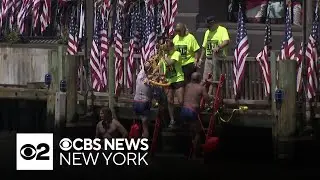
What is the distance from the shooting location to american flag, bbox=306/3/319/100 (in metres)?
17.9

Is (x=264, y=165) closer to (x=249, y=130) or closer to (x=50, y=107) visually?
(x=249, y=130)

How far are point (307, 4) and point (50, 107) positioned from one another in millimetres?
6111

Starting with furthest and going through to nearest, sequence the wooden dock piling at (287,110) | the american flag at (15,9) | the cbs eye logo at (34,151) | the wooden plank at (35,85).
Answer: the american flag at (15,9) → the wooden plank at (35,85) → the wooden dock piling at (287,110) → the cbs eye logo at (34,151)

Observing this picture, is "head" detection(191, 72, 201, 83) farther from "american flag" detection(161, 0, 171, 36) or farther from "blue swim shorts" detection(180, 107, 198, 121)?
"american flag" detection(161, 0, 171, 36)

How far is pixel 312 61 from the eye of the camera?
59.3ft

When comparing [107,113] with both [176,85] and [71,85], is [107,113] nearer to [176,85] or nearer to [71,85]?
[176,85]

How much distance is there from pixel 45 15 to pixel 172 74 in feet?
27.1

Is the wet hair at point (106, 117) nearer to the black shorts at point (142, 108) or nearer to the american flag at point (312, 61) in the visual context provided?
the black shorts at point (142, 108)

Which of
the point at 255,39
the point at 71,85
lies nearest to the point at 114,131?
the point at 71,85

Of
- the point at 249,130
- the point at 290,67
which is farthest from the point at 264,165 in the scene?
the point at 290,67

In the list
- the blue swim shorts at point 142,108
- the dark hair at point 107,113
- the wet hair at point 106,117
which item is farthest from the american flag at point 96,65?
the dark hair at point 107,113

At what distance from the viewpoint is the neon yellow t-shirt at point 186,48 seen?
1906 cm

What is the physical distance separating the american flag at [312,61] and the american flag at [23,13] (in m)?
10.2

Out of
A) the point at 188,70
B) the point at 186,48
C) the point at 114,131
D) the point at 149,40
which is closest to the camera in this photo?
the point at 114,131
